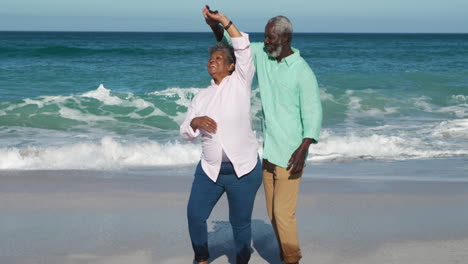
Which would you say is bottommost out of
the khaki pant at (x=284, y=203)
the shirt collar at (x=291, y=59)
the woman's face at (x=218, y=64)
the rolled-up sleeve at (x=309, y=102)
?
the khaki pant at (x=284, y=203)

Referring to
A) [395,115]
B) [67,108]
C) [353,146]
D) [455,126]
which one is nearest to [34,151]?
[353,146]

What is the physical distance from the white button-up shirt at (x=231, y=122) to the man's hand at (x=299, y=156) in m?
0.24

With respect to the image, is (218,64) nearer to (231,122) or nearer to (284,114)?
(231,122)

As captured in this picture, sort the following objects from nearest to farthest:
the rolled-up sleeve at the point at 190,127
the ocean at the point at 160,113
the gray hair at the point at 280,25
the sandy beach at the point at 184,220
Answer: the gray hair at the point at 280,25
the rolled-up sleeve at the point at 190,127
the sandy beach at the point at 184,220
the ocean at the point at 160,113

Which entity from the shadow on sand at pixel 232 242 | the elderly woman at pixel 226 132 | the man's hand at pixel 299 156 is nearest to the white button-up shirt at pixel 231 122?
the elderly woman at pixel 226 132

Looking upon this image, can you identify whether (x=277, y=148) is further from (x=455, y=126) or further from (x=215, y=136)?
(x=455, y=126)

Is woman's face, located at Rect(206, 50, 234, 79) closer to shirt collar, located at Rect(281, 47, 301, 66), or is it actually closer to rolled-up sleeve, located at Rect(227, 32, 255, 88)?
rolled-up sleeve, located at Rect(227, 32, 255, 88)

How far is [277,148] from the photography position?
3627 mm

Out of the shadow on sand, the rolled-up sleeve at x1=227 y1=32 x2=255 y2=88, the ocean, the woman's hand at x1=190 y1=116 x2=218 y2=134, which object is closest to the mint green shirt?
the rolled-up sleeve at x1=227 y1=32 x2=255 y2=88

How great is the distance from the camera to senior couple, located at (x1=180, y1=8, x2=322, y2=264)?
11.6ft

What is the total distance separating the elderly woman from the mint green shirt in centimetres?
→ 10

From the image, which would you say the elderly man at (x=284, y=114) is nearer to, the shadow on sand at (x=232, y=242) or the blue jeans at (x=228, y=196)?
the blue jeans at (x=228, y=196)

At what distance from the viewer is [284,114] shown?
142 inches

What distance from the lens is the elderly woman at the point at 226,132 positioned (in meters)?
3.56
